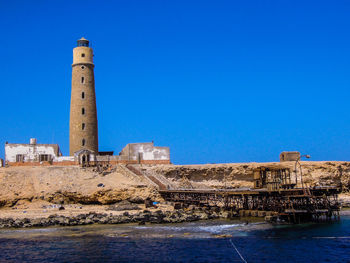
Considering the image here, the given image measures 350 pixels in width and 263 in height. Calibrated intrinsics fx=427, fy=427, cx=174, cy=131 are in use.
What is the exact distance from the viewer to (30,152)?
56.1 metres

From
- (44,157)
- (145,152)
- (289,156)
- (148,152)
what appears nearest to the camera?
(289,156)

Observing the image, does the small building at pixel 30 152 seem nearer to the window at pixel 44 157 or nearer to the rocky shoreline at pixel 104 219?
the window at pixel 44 157

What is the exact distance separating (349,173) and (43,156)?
3842 centimetres

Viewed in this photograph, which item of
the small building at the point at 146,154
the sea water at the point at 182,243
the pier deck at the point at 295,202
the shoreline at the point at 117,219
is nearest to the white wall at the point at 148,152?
the small building at the point at 146,154

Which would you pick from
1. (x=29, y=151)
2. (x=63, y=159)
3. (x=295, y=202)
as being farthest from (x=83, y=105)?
(x=295, y=202)

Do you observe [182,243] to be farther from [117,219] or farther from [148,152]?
[148,152]

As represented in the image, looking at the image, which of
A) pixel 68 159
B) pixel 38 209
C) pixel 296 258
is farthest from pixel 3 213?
pixel 296 258

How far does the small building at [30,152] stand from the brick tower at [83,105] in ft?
9.78

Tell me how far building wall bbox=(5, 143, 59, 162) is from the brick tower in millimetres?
2849

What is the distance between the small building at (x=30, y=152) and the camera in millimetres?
55281

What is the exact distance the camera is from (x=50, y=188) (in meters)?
43.5

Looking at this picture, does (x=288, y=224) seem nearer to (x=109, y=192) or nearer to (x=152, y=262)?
(x=152, y=262)

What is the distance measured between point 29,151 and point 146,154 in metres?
15.3

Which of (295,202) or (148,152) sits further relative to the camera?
(148,152)
